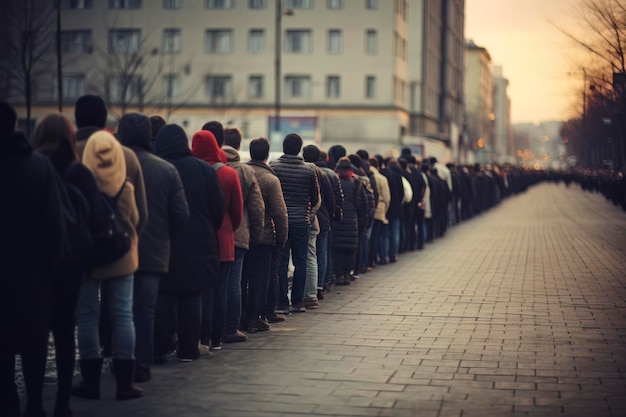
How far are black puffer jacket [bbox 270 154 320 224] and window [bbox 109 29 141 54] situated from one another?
57.8 metres

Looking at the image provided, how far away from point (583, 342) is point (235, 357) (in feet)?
10.1

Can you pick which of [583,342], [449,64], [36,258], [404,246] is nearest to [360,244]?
[404,246]

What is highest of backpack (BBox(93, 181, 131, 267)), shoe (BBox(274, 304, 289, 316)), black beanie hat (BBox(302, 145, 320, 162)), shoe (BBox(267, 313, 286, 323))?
black beanie hat (BBox(302, 145, 320, 162))

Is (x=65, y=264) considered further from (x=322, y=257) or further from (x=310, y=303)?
(x=322, y=257)

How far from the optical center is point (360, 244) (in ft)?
55.8

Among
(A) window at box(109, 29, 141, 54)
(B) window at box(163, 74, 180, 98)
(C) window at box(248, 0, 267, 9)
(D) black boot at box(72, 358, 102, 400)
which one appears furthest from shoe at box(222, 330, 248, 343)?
(C) window at box(248, 0, 267, 9)

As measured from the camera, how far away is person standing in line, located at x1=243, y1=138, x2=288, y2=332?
34.7 ft

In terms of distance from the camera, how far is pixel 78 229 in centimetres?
667

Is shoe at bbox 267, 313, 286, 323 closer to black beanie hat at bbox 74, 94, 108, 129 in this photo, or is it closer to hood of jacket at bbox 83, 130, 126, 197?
black beanie hat at bbox 74, 94, 108, 129

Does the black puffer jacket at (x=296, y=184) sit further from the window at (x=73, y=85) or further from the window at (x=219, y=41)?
the window at (x=73, y=85)

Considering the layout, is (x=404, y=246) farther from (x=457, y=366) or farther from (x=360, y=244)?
(x=457, y=366)

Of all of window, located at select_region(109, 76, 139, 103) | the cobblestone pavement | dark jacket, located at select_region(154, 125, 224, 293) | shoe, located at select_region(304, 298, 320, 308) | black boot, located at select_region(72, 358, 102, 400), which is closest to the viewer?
the cobblestone pavement

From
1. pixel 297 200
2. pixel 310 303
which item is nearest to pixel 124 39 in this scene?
pixel 310 303

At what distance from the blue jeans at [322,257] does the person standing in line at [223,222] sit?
4384mm
